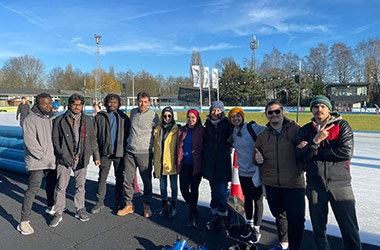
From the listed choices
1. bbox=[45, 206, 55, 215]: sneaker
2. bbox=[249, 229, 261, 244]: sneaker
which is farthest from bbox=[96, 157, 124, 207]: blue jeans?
bbox=[249, 229, 261, 244]: sneaker

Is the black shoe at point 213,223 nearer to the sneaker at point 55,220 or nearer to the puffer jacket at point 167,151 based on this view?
the puffer jacket at point 167,151

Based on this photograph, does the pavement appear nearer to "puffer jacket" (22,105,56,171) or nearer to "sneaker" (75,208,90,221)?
"sneaker" (75,208,90,221)

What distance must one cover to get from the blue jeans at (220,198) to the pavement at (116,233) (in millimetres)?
258

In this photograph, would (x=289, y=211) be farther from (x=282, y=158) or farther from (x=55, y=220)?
(x=55, y=220)

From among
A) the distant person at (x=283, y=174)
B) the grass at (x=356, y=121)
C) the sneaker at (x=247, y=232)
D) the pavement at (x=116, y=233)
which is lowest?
the pavement at (x=116, y=233)

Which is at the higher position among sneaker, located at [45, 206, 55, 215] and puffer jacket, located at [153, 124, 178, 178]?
puffer jacket, located at [153, 124, 178, 178]

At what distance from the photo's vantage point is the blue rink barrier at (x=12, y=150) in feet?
19.3

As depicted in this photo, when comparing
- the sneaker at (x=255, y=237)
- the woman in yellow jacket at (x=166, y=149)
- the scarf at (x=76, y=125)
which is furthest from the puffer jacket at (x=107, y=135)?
the sneaker at (x=255, y=237)

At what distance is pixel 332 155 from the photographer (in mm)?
2350

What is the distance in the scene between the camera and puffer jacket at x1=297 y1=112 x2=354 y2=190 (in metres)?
2.33

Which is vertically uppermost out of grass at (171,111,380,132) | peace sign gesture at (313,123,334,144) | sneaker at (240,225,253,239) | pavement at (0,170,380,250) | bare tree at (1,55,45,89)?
bare tree at (1,55,45,89)

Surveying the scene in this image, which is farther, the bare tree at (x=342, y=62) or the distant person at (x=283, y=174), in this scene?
the bare tree at (x=342, y=62)

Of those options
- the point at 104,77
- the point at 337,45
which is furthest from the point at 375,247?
the point at 104,77

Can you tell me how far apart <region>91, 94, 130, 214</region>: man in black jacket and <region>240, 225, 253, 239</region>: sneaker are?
6.06ft
